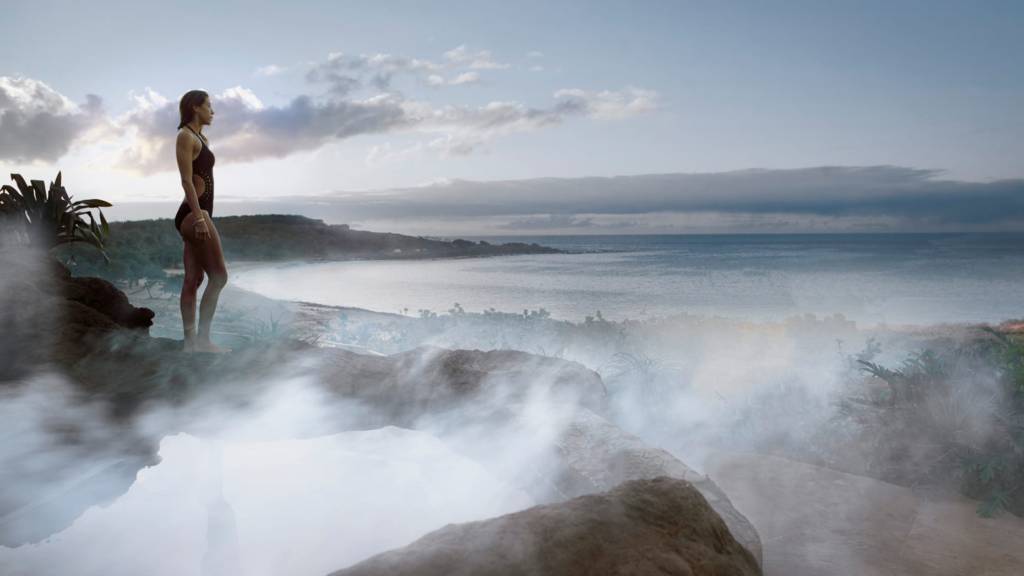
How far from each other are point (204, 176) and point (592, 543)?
5.15 metres

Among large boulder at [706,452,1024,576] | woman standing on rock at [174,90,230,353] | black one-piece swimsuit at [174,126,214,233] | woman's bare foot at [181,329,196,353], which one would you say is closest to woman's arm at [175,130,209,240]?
woman standing on rock at [174,90,230,353]

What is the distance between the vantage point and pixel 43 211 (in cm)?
769

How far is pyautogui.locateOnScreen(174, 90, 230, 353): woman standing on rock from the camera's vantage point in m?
5.92

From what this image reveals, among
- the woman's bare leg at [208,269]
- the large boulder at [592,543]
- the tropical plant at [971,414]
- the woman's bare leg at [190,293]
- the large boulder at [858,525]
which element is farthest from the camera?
the woman's bare leg at [190,293]

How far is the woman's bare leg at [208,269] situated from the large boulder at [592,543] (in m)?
4.72

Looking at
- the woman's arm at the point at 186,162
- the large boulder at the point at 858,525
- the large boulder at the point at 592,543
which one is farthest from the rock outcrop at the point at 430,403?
the woman's arm at the point at 186,162

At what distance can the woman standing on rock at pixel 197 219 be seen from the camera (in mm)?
5922

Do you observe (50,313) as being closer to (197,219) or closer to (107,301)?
(107,301)

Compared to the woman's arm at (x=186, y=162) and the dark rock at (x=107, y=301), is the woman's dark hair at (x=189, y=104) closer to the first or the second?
the woman's arm at (x=186, y=162)

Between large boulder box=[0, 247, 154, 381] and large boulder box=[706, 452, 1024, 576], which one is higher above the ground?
large boulder box=[0, 247, 154, 381]

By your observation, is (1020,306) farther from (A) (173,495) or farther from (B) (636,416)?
(A) (173,495)

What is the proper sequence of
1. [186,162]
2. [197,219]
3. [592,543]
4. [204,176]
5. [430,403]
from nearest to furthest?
[592,543]
[430,403]
[186,162]
[197,219]
[204,176]

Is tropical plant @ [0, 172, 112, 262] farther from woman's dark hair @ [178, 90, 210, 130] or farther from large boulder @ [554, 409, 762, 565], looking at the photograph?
large boulder @ [554, 409, 762, 565]

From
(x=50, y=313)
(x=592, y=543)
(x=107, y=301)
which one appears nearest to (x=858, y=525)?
(x=592, y=543)
